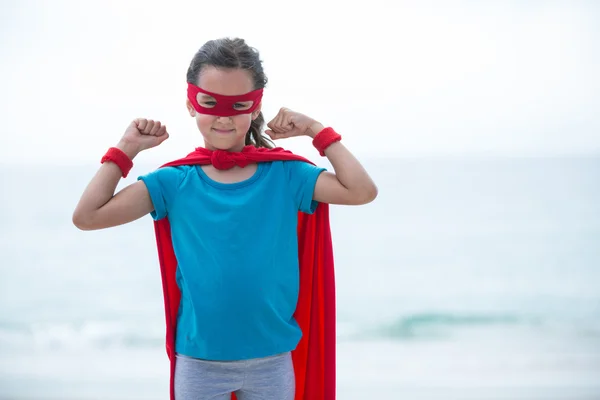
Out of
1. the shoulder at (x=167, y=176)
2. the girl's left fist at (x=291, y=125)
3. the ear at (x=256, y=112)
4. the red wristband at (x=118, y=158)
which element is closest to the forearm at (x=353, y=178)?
the girl's left fist at (x=291, y=125)

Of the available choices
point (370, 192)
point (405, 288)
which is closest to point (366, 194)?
point (370, 192)

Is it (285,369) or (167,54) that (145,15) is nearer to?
(167,54)

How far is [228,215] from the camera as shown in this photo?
1.42 meters

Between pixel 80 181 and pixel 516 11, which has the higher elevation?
pixel 516 11

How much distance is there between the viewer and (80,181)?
4.06m

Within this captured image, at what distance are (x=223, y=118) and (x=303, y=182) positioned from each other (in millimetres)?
228

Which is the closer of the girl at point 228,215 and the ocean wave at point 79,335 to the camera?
the girl at point 228,215

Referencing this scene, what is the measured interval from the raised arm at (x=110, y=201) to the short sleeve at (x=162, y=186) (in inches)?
0.6

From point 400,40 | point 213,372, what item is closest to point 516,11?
point 400,40

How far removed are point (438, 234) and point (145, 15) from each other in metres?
2.77

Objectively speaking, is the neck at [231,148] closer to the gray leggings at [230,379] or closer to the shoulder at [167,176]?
the shoulder at [167,176]

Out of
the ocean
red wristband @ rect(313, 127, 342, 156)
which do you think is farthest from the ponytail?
the ocean

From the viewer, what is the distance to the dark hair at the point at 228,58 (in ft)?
4.63

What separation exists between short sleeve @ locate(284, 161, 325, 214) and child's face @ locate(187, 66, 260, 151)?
145mm
